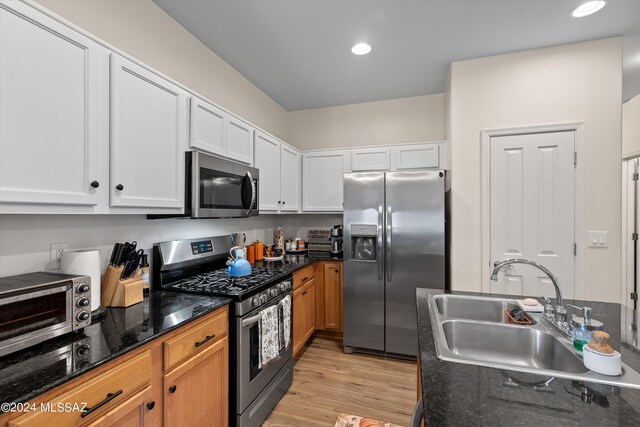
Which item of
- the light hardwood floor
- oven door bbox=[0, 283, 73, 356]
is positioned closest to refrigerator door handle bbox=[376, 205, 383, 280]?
the light hardwood floor

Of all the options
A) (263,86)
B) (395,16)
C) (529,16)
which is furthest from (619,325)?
(263,86)

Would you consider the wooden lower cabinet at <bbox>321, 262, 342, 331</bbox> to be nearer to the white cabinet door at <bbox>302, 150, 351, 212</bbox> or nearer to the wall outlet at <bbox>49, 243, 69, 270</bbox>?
the white cabinet door at <bbox>302, 150, 351, 212</bbox>

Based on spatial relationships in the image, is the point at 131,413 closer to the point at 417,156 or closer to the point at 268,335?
the point at 268,335

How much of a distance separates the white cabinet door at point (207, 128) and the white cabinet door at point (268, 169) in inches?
20.3

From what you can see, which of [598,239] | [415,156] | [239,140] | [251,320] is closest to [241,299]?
[251,320]

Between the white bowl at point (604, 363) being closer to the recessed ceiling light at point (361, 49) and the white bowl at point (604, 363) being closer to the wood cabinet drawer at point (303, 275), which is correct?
the wood cabinet drawer at point (303, 275)

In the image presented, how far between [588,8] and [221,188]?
2.90 m

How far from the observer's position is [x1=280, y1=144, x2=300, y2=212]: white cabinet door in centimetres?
325

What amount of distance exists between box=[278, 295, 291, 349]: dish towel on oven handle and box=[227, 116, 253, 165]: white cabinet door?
123cm

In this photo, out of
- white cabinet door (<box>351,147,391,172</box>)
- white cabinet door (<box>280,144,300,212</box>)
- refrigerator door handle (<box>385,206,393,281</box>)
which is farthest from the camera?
white cabinet door (<box>351,147,391,172</box>)

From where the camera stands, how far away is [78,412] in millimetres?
924

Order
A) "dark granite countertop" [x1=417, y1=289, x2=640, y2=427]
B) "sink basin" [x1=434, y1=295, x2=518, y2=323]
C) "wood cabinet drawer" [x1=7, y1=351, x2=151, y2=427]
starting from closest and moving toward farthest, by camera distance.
→ "dark granite countertop" [x1=417, y1=289, x2=640, y2=427] < "wood cabinet drawer" [x1=7, y1=351, x2=151, y2=427] < "sink basin" [x1=434, y1=295, x2=518, y2=323]

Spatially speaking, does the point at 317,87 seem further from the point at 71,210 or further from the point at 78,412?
the point at 78,412

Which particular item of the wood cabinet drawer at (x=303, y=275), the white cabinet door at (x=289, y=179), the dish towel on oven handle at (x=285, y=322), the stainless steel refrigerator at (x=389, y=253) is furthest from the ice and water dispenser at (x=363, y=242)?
the dish towel on oven handle at (x=285, y=322)
